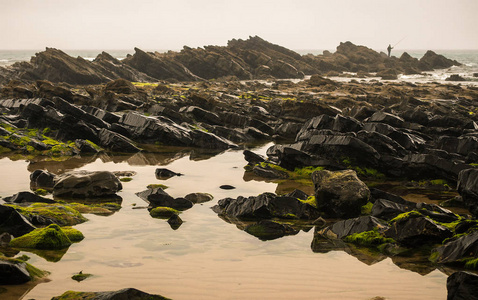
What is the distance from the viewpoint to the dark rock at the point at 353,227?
1190cm

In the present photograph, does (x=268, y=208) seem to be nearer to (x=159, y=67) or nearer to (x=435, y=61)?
(x=159, y=67)

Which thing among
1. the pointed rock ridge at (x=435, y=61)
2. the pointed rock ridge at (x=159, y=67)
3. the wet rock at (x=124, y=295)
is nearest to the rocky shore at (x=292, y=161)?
the wet rock at (x=124, y=295)

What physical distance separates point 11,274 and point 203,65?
256 feet

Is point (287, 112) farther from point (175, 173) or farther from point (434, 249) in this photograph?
point (434, 249)

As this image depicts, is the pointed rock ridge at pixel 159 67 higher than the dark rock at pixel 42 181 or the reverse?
higher

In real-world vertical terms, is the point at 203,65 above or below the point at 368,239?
above

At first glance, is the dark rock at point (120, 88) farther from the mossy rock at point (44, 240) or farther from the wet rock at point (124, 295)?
the wet rock at point (124, 295)

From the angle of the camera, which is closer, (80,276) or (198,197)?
(80,276)

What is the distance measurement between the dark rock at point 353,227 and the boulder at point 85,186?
299 inches

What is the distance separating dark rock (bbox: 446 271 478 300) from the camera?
25.3 ft

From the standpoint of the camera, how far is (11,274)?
27.0ft

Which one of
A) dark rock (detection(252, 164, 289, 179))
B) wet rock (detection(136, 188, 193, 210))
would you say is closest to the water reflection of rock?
wet rock (detection(136, 188, 193, 210))

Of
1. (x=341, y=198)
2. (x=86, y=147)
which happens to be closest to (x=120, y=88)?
(x=86, y=147)

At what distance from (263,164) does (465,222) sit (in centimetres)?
1071
